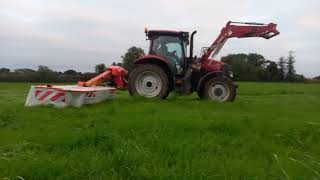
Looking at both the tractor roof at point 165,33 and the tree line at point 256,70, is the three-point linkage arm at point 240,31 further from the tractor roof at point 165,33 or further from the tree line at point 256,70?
the tree line at point 256,70

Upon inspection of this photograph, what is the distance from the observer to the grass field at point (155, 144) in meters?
6.36

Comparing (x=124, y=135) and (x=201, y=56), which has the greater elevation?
(x=201, y=56)

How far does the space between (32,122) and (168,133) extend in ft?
8.47

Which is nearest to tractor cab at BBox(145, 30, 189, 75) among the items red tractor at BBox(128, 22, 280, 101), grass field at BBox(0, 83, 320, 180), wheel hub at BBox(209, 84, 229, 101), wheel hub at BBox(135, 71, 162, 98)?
red tractor at BBox(128, 22, 280, 101)

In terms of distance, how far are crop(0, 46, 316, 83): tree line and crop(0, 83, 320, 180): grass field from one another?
10.8 metres

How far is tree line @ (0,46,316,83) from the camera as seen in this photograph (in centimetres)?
2745

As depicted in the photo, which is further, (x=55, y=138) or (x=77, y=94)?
(x=77, y=94)

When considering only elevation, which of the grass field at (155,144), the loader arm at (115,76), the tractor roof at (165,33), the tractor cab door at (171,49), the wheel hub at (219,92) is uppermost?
the tractor roof at (165,33)

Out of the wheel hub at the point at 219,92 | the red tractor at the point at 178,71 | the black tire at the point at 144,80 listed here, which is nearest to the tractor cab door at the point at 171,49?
the red tractor at the point at 178,71

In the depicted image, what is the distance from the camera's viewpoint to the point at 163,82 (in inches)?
589

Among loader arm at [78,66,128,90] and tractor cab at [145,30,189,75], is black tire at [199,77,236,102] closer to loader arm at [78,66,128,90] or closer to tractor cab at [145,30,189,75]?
tractor cab at [145,30,189,75]

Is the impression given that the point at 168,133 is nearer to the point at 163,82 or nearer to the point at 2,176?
the point at 2,176

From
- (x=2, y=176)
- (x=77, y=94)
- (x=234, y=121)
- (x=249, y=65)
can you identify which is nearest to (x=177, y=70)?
(x=77, y=94)

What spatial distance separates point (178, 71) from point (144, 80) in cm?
119
